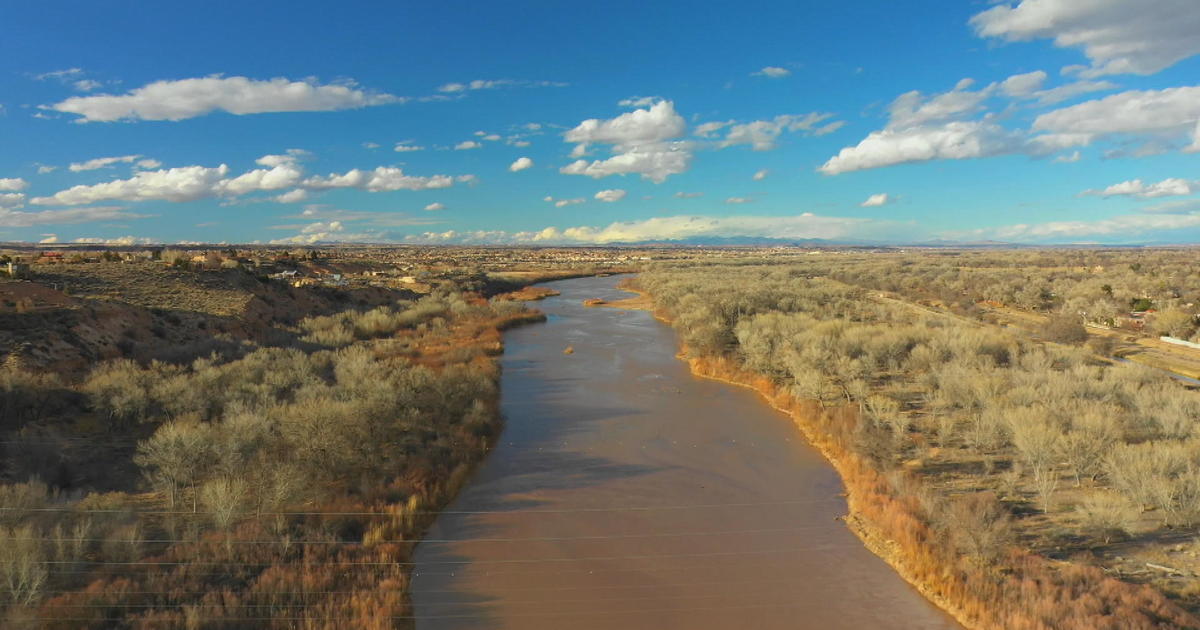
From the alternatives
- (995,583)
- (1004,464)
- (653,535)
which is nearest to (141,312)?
(653,535)

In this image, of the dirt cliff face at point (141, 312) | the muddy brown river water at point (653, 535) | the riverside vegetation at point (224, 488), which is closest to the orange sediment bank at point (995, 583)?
the muddy brown river water at point (653, 535)

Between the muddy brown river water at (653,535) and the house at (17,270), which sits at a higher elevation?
the house at (17,270)

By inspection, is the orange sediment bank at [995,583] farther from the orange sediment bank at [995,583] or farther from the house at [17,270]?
the house at [17,270]

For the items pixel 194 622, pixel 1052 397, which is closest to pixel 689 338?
pixel 1052 397

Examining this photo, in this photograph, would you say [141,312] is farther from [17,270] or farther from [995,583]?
[995,583]

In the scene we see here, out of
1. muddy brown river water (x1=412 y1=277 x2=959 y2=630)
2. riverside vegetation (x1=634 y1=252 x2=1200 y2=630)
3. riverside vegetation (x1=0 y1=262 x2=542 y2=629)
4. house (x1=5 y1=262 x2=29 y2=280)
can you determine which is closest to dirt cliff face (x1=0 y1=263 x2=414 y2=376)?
house (x1=5 y1=262 x2=29 y2=280)
